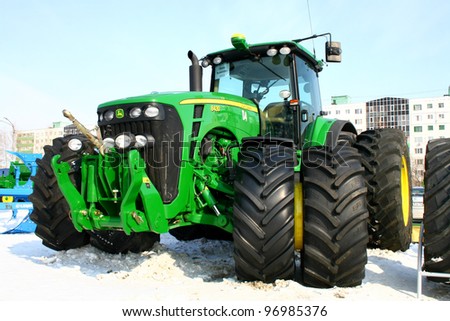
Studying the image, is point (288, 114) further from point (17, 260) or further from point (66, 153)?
point (17, 260)

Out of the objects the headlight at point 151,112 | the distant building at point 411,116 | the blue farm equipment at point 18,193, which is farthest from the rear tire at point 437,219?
the distant building at point 411,116

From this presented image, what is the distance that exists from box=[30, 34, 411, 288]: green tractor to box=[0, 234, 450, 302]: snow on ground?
201 millimetres

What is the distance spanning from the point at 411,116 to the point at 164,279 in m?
77.8

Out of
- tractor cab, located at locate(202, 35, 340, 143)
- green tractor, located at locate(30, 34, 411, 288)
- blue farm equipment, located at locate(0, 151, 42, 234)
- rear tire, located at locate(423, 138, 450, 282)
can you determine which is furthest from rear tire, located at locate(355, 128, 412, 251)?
blue farm equipment, located at locate(0, 151, 42, 234)

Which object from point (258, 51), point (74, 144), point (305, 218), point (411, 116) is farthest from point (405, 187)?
point (411, 116)

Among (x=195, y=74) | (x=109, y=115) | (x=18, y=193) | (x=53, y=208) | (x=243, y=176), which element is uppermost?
(x=195, y=74)

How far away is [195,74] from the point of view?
19.1 feet

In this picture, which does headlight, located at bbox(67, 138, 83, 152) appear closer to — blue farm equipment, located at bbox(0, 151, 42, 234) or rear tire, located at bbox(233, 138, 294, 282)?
rear tire, located at bbox(233, 138, 294, 282)

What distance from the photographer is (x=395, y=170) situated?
561 centimetres

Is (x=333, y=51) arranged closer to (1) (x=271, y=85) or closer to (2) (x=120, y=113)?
(1) (x=271, y=85)

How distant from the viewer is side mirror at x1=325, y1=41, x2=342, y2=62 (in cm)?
602

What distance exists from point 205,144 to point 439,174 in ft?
7.97

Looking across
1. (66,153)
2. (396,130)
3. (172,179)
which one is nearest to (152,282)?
(172,179)

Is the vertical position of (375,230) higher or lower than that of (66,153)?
lower
